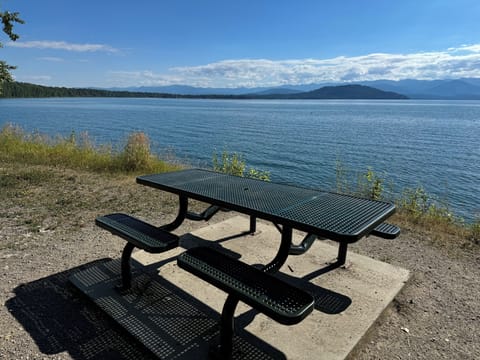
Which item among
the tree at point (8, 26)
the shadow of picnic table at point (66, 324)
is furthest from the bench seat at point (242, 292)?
the tree at point (8, 26)

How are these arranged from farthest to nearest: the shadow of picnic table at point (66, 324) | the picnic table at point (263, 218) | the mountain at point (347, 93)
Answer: the mountain at point (347, 93)
the shadow of picnic table at point (66, 324)
the picnic table at point (263, 218)

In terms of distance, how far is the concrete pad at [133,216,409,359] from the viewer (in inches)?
85.0

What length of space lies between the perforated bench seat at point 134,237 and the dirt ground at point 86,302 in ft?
1.32

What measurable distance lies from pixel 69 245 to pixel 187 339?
2195 mm

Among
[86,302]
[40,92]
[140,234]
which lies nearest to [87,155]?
[86,302]

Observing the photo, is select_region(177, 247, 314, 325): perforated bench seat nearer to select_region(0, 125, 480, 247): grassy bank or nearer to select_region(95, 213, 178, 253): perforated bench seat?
select_region(95, 213, 178, 253): perforated bench seat

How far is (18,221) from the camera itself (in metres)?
4.29

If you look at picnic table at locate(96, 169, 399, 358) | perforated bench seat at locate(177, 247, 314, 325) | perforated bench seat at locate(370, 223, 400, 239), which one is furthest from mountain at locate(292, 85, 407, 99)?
perforated bench seat at locate(177, 247, 314, 325)

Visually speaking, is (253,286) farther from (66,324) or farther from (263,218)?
(66,324)

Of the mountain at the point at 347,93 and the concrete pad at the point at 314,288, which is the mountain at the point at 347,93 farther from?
the concrete pad at the point at 314,288

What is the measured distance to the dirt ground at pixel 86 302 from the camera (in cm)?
215

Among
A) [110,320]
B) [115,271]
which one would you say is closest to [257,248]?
[115,271]

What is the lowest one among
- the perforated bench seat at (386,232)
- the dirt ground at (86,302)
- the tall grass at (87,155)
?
the dirt ground at (86,302)

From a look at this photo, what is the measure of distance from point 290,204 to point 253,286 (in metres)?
0.74
